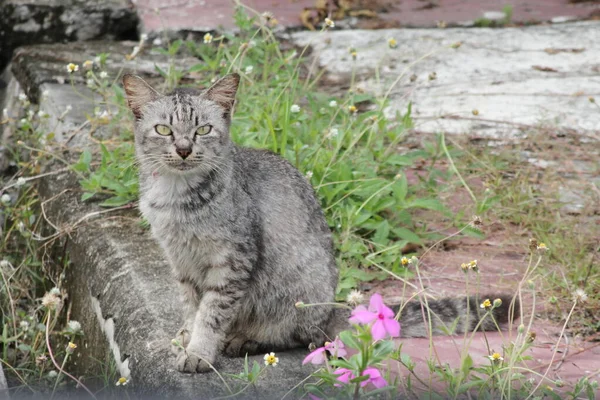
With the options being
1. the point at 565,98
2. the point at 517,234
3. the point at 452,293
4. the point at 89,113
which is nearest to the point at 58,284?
the point at 89,113

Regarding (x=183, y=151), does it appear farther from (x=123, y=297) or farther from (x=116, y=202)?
(x=116, y=202)

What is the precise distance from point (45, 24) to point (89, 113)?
1334 millimetres

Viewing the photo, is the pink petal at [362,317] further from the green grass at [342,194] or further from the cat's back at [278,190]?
the green grass at [342,194]

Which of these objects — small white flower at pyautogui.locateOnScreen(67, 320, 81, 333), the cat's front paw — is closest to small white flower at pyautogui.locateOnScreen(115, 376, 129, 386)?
the cat's front paw

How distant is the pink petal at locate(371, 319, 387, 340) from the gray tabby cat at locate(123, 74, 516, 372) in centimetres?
94

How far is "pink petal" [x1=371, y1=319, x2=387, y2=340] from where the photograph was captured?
8.44 feet

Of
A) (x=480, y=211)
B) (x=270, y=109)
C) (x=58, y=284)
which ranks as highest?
(x=270, y=109)

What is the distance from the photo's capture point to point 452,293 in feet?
13.8

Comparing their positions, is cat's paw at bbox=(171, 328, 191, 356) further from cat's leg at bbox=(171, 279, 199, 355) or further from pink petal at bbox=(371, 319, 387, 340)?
pink petal at bbox=(371, 319, 387, 340)

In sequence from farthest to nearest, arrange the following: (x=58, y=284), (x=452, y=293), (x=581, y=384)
A: (x=58, y=284), (x=452, y=293), (x=581, y=384)

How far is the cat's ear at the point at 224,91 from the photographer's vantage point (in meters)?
3.55

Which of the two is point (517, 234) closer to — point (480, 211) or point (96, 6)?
point (480, 211)

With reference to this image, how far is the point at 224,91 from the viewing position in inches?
141

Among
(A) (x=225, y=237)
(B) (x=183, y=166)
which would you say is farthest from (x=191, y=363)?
(B) (x=183, y=166)
